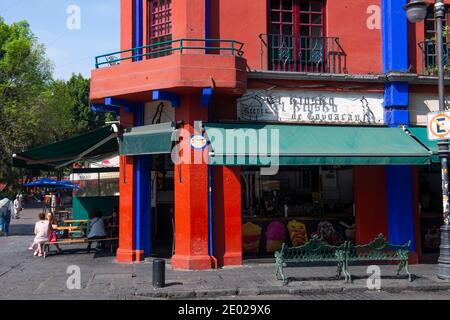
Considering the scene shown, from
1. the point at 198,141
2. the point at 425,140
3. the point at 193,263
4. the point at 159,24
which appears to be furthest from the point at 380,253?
the point at 159,24

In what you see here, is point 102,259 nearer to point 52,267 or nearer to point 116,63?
point 52,267

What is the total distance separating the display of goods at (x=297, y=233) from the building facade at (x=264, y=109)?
0.03m

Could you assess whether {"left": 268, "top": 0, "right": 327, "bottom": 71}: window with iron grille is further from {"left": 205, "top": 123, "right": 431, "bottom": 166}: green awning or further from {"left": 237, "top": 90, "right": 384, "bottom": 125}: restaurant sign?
{"left": 205, "top": 123, "right": 431, "bottom": 166}: green awning

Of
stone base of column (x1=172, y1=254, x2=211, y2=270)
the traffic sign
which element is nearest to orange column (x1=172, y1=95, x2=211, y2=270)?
stone base of column (x1=172, y1=254, x2=211, y2=270)

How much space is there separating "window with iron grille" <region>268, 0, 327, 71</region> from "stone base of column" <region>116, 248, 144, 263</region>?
6227 mm

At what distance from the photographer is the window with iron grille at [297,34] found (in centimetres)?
1320

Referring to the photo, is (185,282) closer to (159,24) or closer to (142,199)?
(142,199)

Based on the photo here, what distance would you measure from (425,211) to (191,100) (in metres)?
8.17

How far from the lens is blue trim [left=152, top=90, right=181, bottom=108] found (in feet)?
38.8

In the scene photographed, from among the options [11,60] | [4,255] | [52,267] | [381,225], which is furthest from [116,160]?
[11,60]

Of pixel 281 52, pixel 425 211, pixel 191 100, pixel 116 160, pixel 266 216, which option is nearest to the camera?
pixel 191 100

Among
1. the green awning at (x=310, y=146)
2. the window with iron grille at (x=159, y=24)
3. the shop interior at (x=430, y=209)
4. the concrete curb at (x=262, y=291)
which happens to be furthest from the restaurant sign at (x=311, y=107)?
the concrete curb at (x=262, y=291)

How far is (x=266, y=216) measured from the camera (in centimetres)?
1400

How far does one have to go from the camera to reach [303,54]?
529 inches
